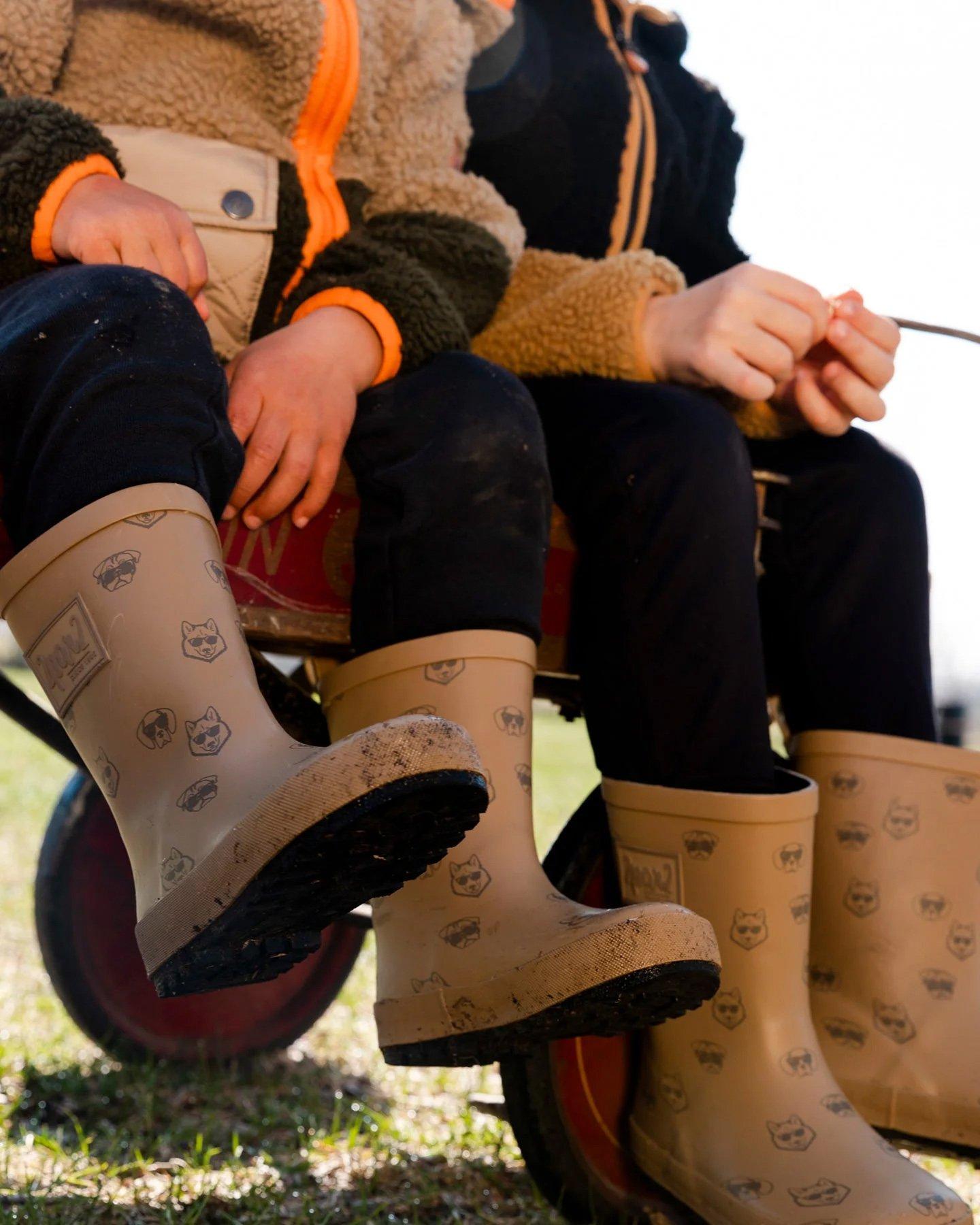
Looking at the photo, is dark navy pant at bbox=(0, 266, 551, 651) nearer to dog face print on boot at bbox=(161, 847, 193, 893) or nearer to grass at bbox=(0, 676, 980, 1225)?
dog face print on boot at bbox=(161, 847, 193, 893)

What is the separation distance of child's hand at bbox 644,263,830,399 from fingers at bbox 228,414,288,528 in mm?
398

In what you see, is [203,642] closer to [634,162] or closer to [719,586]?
[719,586]

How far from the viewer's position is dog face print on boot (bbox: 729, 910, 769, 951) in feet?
3.24

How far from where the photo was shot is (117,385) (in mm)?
776

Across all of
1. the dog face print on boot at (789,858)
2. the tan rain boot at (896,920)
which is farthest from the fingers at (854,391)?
the dog face print on boot at (789,858)

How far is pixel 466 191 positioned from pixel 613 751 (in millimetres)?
523

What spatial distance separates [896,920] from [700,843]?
9.7 inches

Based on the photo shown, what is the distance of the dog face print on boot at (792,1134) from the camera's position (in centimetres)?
92

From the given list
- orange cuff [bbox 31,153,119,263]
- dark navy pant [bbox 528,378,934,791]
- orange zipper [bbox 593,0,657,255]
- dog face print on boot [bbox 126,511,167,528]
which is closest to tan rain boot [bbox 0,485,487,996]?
dog face print on boot [bbox 126,511,167,528]

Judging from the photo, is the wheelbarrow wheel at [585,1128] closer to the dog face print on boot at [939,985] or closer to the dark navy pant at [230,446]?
the dog face print on boot at [939,985]

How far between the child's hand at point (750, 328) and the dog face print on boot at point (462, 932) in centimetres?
53

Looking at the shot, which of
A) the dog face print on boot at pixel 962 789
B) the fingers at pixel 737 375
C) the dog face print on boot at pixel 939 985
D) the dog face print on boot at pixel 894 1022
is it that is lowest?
the dog face print on boot at pixel 894 1022

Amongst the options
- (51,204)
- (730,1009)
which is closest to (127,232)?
(51,204)

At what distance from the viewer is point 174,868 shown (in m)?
0.73
